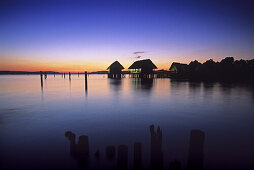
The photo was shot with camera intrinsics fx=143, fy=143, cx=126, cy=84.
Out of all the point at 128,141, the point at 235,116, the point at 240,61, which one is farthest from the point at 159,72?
the point at 128,141

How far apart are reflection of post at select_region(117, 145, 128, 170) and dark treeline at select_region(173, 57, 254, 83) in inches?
1793

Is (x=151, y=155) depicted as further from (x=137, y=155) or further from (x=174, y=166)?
(x=174, y=166)

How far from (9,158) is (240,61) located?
51454 mm

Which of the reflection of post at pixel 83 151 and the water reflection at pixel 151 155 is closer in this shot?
the water reflection at pixel 151 155

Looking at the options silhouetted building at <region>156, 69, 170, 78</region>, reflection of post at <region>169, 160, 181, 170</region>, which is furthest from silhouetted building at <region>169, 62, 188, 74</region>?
reflection of post at <region>169, 160, 181, 170</region>

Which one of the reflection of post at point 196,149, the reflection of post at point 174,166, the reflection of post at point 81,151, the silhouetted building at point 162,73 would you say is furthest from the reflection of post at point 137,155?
the silhouetted building at point 162,73

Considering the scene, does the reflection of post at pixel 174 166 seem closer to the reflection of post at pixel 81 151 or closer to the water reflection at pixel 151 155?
the water reflection at pixel 151 155

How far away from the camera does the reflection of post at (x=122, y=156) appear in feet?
12.5

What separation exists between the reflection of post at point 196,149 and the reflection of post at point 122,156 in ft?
5.59

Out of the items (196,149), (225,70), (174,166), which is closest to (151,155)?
(174,166)

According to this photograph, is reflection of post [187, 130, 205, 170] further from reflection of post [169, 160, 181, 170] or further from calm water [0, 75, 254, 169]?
calm water [0, 75, 254, 169]

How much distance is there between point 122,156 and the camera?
386 cm

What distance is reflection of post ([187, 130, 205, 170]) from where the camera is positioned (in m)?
3.57

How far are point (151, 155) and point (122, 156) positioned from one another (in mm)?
871
